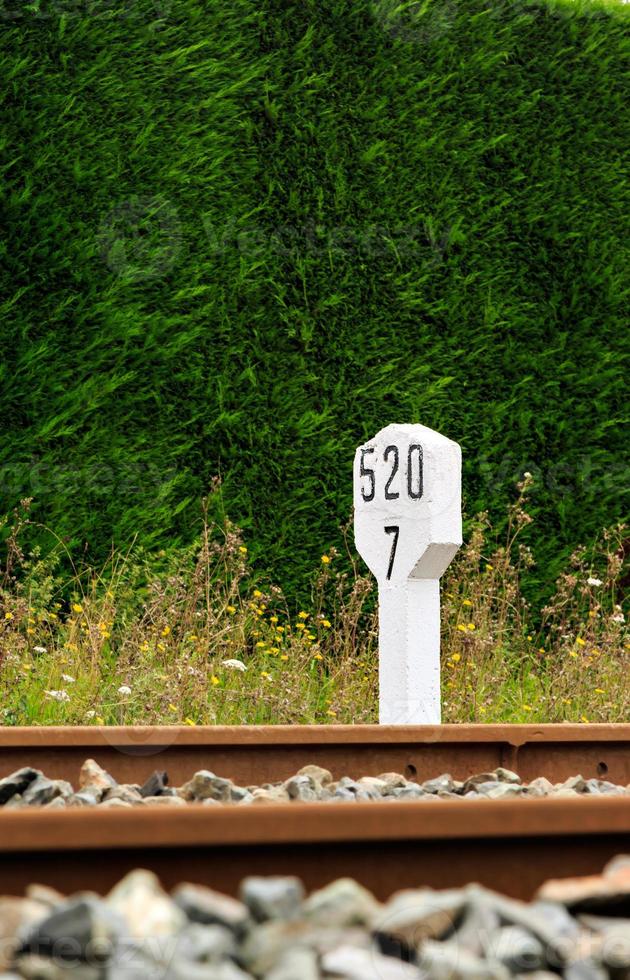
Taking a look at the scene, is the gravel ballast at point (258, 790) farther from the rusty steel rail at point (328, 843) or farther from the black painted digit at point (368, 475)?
the black painted digit at point (368, 475)

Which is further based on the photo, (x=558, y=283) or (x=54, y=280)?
(x=558, y=283)

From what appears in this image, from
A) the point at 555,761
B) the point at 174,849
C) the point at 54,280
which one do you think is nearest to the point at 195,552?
the point at 54,280

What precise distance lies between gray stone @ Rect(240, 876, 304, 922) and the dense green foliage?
470 centimetres

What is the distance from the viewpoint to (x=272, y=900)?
149 centimetres

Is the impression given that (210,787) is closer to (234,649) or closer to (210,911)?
(210,911)

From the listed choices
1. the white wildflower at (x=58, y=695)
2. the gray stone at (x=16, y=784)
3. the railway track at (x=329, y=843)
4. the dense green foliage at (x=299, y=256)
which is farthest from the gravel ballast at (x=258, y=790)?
the dense green foliage at (x=299, y=256)

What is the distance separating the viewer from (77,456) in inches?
242

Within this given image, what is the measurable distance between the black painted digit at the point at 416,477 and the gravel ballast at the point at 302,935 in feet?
9.49

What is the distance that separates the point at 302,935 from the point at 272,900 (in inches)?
2.1

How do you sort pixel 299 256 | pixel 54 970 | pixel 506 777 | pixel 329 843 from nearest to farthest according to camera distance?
pixel 54 970 → pixel 329 843 → pixel 506 777 → pixel 299 256

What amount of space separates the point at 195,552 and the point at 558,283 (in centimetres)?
273

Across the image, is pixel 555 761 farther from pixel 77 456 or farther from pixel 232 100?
pixel 232 100

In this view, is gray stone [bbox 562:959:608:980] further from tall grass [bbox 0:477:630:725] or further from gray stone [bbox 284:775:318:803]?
tall grass [bbox 0:477:630:725]

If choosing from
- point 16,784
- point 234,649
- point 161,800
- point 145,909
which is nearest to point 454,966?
point 145,909
